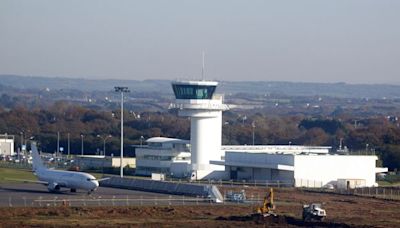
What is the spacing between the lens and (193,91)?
102250mm

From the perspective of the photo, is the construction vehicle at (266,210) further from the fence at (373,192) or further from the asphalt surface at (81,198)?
the fence at (373,192)

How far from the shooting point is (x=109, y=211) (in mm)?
64688

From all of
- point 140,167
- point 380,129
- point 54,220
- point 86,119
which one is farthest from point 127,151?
point 54,220

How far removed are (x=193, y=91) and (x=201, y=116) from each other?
228cm

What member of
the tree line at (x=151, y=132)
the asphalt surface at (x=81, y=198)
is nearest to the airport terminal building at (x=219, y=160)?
the asphalt surface at (x=81, y=198)

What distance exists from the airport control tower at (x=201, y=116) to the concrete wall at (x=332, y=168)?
1021cm

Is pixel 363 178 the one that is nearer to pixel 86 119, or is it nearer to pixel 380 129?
pixel 380 129

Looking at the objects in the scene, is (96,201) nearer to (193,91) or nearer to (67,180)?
(67,180)

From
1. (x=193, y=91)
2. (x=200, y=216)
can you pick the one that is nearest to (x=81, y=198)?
(x=200, y=216)

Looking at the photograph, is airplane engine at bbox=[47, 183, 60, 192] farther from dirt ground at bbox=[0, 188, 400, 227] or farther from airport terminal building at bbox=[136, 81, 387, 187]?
airport terminal building at bbox=[136, 81, 387, 187]

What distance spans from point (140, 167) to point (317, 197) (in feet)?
112

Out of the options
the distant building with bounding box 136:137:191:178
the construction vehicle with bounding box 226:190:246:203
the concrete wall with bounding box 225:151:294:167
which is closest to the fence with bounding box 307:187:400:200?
the concrete wall with bounding box 225:151:294:167

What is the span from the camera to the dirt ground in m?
57.4

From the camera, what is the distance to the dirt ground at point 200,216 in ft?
188
